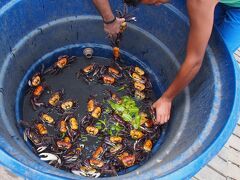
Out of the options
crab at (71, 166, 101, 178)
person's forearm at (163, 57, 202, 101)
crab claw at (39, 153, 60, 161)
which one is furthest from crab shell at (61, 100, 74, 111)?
person's forearm at (163, 57, 202, 101)

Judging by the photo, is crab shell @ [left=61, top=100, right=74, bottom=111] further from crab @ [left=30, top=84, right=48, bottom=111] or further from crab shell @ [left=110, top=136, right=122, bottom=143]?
crab shell @ [left=110, top=136, right=122, bottom=143]

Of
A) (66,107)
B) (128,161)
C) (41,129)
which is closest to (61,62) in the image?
(66,107)

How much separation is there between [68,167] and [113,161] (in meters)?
0.38

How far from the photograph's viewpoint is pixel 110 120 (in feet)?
9.66

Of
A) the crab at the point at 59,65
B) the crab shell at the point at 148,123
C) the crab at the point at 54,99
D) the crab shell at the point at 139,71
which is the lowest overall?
the crab shell at the point at 148,123

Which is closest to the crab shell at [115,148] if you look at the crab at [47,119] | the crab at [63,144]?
the crab at [63,144]

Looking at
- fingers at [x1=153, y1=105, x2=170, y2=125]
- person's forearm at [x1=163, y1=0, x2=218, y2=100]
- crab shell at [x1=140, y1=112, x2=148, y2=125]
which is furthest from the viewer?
crab shell at [x1=140, y1=112, x2=148, y2=125]

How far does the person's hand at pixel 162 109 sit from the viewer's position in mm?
2641

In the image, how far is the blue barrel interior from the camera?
1.92 metres

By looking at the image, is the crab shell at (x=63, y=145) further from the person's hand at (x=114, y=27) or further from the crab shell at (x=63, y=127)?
the person's hand at (x=114, y=27)

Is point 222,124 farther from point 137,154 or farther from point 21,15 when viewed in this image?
point 21,15

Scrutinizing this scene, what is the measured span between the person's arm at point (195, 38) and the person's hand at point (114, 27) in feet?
2.54

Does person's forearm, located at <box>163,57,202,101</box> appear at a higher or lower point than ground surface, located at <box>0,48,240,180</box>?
higher

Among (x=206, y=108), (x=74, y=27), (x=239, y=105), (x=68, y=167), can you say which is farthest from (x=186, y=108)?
(x=74, y=27)
